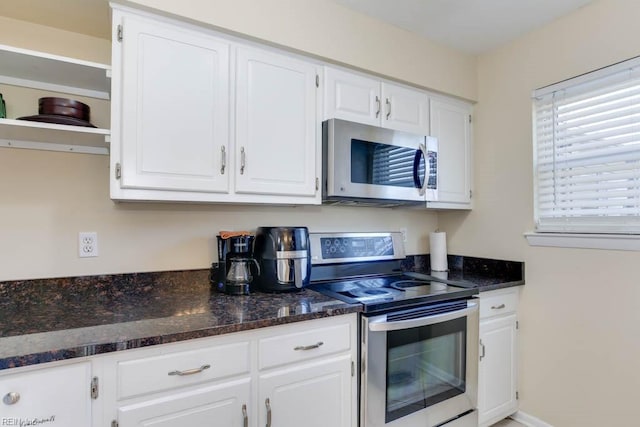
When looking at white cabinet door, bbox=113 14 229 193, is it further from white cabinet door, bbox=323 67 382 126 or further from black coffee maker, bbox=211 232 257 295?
white cabinet door, bbox=323 67 382 126

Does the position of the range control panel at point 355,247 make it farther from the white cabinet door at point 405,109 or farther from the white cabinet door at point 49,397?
the white cabinet door at point 49,397

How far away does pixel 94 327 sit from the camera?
3.82ft

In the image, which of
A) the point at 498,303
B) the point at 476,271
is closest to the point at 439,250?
the point at 476,271

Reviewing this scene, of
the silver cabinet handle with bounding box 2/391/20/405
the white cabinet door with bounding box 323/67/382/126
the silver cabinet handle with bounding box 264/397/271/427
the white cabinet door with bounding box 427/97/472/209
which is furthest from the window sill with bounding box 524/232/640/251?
the silver cabinet handle with bounding box 2/391/20/405

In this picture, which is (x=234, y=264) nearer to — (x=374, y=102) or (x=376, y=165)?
(x=376, y=165)

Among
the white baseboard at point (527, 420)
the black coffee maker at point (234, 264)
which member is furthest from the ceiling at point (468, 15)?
the white baseboard at point (527, 420)

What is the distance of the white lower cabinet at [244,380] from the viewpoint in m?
1.09

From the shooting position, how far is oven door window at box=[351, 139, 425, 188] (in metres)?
1.86

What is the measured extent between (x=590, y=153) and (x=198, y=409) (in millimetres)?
2229

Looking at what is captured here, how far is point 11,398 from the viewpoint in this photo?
951 mm

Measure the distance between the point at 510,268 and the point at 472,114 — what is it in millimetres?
1088

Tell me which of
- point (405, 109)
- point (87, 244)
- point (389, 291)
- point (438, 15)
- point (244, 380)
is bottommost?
point (244, 380)

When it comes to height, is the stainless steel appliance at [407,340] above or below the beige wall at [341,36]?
below

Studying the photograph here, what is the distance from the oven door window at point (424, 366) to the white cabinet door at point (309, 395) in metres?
0.23
